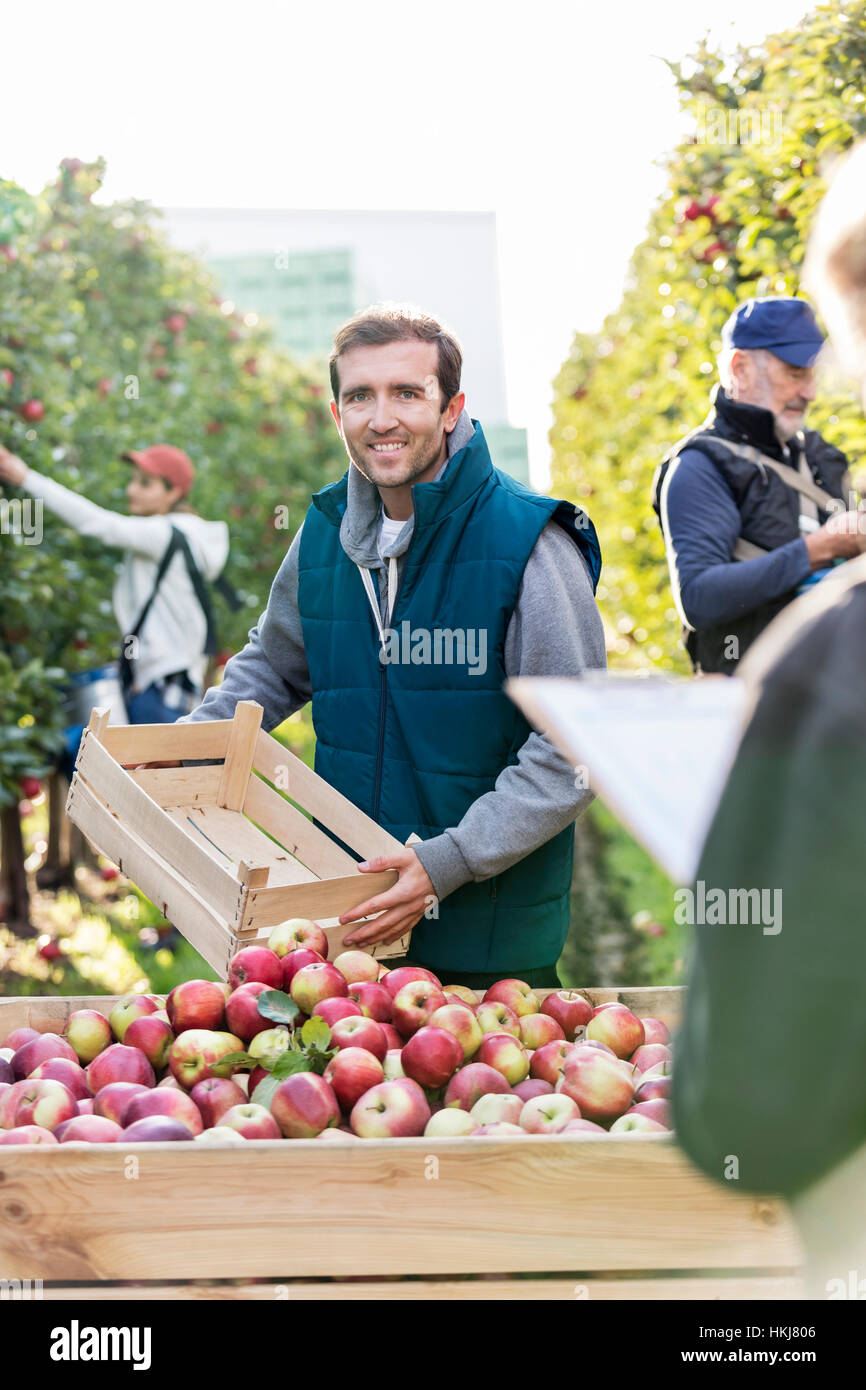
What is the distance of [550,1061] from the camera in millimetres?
2260

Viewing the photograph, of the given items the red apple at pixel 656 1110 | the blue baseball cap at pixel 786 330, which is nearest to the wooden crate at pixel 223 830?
the red apple at pixel 656 1110

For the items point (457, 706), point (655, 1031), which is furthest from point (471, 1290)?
point (457, 706)

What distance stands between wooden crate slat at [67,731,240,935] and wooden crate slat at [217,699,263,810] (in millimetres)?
301

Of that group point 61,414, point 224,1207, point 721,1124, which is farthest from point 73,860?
point 721,1124

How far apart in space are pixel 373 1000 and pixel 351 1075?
0.87ft

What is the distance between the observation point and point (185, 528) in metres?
5.93

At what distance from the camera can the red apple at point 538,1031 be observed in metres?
2.40

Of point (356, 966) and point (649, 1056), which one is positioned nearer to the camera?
point (649, 1056)

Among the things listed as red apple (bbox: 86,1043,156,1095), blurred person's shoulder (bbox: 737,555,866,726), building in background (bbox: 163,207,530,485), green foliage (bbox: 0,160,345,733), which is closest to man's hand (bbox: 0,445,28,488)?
green foliage (bbox: 0,160,345,733)

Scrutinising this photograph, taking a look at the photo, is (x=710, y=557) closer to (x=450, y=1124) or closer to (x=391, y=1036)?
(x=391, y=1036)

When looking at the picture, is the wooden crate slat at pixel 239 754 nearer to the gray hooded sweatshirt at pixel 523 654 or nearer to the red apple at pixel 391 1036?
the gray hooded sweatshirt at pixel 523 654

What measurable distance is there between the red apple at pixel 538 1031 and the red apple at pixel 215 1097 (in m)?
0.51

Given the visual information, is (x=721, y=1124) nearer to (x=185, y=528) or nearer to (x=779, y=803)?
(x=779, y=803)
